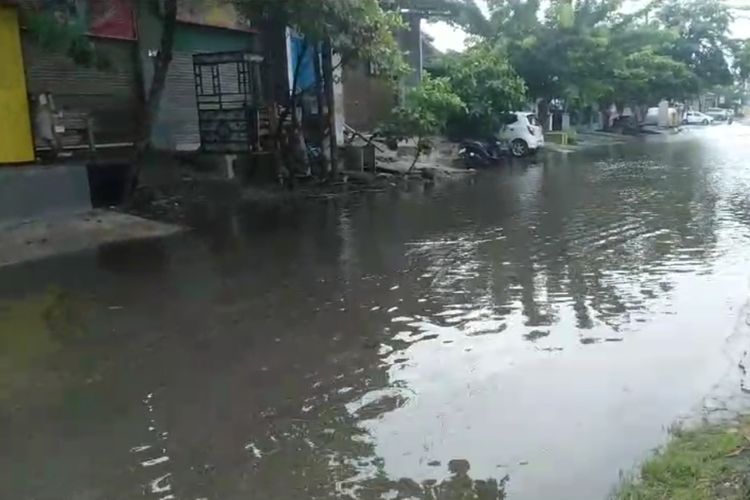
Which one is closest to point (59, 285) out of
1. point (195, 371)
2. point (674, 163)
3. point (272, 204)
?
point (195, 371)

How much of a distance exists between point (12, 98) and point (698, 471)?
1204 cm

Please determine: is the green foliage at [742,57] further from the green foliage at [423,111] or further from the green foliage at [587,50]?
the green foliage at [423,111]

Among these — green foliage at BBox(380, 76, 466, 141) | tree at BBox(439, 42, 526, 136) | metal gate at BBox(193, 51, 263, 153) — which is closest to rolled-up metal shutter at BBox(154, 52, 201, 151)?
metal gate at BBox(193, 51, 263, 153)

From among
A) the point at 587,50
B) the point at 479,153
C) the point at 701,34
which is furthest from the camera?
the point at 701,34

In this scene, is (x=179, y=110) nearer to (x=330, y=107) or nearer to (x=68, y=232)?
(x=330, y=107)

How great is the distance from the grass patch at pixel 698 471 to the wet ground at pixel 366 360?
225 mm

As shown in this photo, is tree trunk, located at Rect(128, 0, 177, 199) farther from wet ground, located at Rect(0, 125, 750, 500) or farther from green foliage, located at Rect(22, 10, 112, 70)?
wet ground, located at Rect(0, 125, 750, 500)

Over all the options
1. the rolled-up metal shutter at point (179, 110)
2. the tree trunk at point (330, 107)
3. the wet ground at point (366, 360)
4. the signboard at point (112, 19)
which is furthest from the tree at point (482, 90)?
the wet ground at point (366, 360)

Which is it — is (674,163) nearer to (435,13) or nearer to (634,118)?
(435,13)

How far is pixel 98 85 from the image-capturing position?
1487cm

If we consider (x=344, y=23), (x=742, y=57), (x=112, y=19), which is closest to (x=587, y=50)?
(x=344, y=23)

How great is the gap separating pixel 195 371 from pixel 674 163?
21176mm

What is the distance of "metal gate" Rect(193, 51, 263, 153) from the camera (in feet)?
51.9

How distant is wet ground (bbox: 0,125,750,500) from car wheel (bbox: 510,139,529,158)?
15505 millimetres
